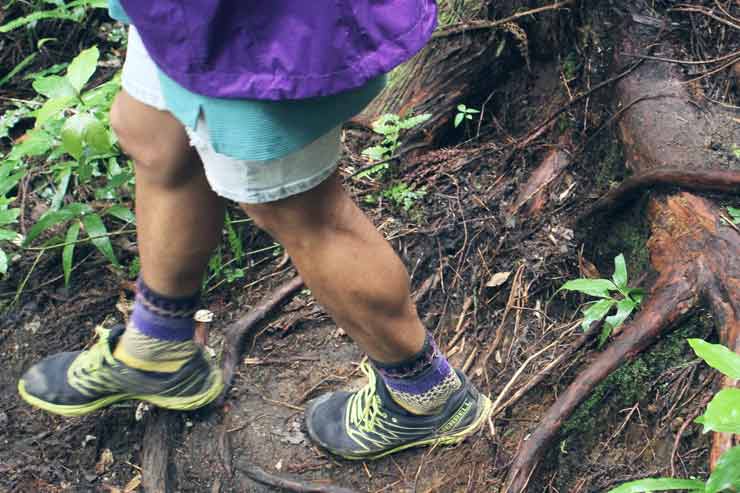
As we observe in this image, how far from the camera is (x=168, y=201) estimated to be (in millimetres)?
1979

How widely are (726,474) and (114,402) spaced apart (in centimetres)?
169

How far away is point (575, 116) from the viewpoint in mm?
2805

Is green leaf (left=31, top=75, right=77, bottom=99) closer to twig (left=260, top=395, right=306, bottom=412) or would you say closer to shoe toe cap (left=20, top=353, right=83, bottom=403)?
shoe toe cap (left=20, top=353, right=83, bottom=403)

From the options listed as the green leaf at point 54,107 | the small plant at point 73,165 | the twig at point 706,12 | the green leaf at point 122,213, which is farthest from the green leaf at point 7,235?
the twig at point 706,12

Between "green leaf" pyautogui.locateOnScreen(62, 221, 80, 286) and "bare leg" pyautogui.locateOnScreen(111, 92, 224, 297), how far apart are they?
2.28 feet

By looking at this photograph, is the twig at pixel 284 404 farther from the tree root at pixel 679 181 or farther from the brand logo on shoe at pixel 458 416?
the tree root at pixel 679 181

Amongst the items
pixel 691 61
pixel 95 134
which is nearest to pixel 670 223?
pixel 691 61

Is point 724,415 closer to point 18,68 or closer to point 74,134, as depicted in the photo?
point 74,134

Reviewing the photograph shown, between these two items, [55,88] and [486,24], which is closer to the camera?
[55,88]

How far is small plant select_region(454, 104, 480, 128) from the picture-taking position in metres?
2.88

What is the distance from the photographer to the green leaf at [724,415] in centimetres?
134

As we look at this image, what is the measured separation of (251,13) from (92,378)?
1377mm

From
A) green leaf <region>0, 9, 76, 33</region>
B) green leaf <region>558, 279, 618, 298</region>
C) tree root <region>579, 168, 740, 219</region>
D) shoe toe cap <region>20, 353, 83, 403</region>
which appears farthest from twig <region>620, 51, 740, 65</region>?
green leaf <region>0, 9, 76, 33</region>

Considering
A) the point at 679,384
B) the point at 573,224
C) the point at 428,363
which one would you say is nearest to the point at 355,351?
the point at 428,363
